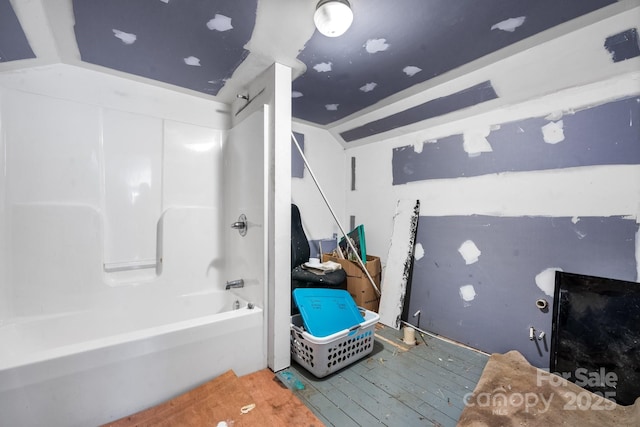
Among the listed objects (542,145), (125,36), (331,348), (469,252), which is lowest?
(331,348)

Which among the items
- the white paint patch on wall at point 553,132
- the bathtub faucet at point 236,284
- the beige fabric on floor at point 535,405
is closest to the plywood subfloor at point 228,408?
the bathtub faucet at point 236,284

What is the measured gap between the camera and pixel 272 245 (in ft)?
5.03

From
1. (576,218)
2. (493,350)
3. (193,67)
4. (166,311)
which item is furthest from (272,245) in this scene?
(576,218)

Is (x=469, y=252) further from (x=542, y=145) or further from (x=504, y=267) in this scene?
(x=542, y=145)

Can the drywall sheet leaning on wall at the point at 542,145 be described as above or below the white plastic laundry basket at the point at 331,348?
above

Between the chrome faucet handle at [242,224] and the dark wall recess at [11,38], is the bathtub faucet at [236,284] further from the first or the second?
the dark wall recess at [11,38]

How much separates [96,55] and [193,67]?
0.50 metres

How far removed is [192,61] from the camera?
148 centimetres

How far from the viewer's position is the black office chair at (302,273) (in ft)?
6.31

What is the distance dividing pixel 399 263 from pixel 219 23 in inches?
79.2

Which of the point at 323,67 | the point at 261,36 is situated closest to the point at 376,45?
the point at 323,67

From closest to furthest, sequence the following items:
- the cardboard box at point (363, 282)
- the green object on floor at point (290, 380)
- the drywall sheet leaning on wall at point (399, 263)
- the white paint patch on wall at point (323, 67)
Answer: the green object on floor at point (290, 380)
the white paint patch on wall at point (323, 67)
the drywall sheet leaning on wall at point (399, 263)
the cardboard box at point (363, 282)

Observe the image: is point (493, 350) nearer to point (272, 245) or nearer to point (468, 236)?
point (468, 236)

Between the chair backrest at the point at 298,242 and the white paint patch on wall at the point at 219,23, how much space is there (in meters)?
1.42
